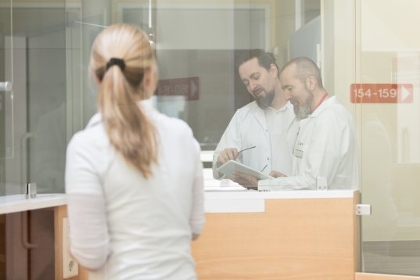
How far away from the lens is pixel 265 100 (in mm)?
3242

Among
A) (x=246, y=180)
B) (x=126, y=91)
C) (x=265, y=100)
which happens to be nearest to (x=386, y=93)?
(x=265, y=100)

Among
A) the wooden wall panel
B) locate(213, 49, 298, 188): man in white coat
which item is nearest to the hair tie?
locate(213, 49, 298, 188): man in white coat

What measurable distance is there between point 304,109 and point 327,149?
0.63ft

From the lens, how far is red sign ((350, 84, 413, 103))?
331 cm

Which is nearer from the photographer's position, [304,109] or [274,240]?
[274,240]

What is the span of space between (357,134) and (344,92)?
0.19 m

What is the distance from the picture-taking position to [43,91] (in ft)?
12.0

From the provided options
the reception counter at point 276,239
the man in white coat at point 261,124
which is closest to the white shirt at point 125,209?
the reception counter at point 276,239

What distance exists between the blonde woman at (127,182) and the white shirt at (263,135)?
1508 millimetres

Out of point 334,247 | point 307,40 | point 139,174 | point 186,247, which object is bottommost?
point 334,247

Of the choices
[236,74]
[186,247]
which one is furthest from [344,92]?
[186,247]

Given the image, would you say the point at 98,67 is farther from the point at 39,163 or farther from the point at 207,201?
the point at 39,163

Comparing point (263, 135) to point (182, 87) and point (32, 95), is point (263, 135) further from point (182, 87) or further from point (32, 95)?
point (32, 95)

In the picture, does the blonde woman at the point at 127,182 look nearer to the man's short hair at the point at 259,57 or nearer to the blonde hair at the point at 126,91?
the blonde hair at the point at 126,91
